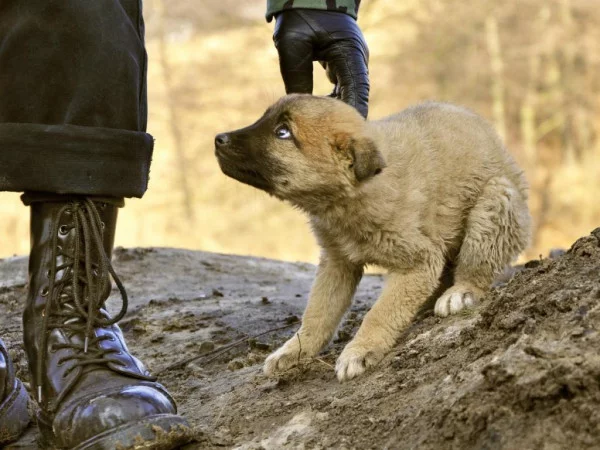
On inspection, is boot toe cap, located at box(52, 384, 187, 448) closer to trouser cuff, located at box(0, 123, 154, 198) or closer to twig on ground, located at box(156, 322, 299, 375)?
trouser cuff, located at box(0, 123, 154, 198)

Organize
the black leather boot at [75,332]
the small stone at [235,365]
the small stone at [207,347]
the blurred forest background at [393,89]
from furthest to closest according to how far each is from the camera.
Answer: the blurred forest background at [393,89], the small stone at [207,347], the small stone at [235,365], the black leather boot at [75,332]

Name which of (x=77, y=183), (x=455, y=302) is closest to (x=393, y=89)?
(x=455, y=302)

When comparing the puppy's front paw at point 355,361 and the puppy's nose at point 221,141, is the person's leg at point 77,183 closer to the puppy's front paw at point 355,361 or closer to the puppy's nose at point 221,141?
the puppy's nose at point 221,141

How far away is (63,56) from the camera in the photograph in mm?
2783

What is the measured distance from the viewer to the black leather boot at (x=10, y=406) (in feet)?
9.89

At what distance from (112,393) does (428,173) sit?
5.87 feet

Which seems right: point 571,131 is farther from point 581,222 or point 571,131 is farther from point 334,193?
point 334,193

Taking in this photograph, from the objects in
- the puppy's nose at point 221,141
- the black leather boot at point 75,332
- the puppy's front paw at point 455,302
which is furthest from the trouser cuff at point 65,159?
the puppy's front paw at point 455,302

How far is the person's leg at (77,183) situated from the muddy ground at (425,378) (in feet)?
0.96

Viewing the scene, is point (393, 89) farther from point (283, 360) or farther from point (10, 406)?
point (10, 406)

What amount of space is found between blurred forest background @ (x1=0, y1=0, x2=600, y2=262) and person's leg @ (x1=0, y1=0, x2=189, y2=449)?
1774 centimetres

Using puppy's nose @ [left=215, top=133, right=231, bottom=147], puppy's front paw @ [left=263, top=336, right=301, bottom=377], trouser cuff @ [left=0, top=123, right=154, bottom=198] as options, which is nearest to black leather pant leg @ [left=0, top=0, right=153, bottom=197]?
trouser cuff @ [left=0, top=123, right=154, bottom=198]

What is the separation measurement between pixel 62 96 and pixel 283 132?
109cm

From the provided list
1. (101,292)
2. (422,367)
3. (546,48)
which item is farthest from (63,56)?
(546,48)
